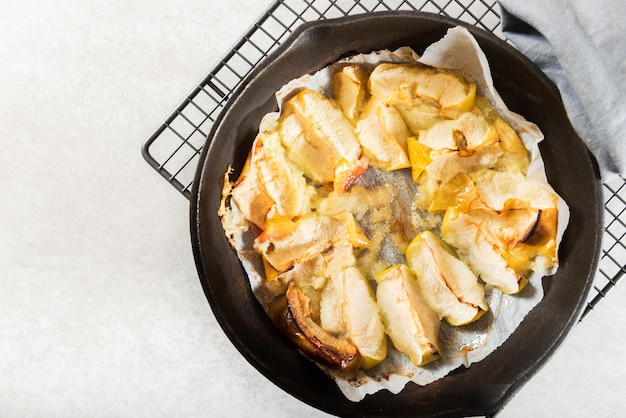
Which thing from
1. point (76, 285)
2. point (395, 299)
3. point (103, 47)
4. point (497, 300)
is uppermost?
point (497, 300)

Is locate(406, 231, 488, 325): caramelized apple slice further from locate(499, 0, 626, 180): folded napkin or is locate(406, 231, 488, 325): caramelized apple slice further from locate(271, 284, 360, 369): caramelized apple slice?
locate(499, 0, 626, 180): folded napkin

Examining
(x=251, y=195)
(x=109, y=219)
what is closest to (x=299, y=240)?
Answer: (x=251, y=195)

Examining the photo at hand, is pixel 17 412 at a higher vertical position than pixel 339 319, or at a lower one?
lower

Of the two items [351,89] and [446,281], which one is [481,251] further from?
[351,89]

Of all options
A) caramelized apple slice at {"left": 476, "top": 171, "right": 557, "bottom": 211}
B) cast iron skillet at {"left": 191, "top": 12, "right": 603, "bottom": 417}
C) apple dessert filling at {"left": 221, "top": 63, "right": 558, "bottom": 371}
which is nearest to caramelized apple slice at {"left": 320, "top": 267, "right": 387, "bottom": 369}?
apple dessert filling at {"left": 221, "top": 63, "right": 558, "bottom": 371}

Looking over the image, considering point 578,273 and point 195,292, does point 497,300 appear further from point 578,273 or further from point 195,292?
point 195,292

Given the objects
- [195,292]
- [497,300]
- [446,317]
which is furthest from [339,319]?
[195,292]

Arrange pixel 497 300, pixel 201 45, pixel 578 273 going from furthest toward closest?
pixel 201 45
pixel 497 300
pixel 578 273
